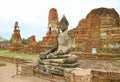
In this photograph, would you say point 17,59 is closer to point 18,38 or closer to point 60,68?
point 60,68

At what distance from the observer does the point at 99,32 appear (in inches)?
900

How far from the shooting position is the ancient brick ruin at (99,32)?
2131cm

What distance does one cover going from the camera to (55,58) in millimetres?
7246

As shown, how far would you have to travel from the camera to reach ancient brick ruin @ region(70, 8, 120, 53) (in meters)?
21.3

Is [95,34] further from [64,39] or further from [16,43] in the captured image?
[64,39]

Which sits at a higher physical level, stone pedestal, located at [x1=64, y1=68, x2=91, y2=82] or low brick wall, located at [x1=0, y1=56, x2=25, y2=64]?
low brick wall, located at [x1=0, y1=56, x2=25, y2=64]

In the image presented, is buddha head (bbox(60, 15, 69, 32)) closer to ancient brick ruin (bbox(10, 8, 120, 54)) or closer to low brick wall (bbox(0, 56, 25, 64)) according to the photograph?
low brick wall (bbox(0, 56, 25, 64))

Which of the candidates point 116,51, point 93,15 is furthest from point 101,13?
point 116,51

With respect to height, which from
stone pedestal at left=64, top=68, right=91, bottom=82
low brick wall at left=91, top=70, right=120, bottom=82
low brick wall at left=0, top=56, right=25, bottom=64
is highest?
low brick wall at left=0, top=56, right=25, bottom=64

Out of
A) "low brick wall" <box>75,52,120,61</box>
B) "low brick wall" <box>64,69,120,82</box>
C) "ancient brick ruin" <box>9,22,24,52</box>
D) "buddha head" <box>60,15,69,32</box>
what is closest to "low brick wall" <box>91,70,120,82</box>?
"low brick wall" <box>64,69,120,82</box>

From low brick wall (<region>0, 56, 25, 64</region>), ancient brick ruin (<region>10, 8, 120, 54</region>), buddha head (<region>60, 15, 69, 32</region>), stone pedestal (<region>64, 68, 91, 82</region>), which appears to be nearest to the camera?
stone pedestal (<region>64, 68, 91, 82</region>)

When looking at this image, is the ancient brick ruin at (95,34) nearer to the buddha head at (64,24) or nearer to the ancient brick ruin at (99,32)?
the ancient brick ruin at (99,32)

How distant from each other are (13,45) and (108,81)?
1598 cm

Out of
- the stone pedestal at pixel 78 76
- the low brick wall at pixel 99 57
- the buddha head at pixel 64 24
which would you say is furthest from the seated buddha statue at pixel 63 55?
the low brick wall at pixel 99 57
